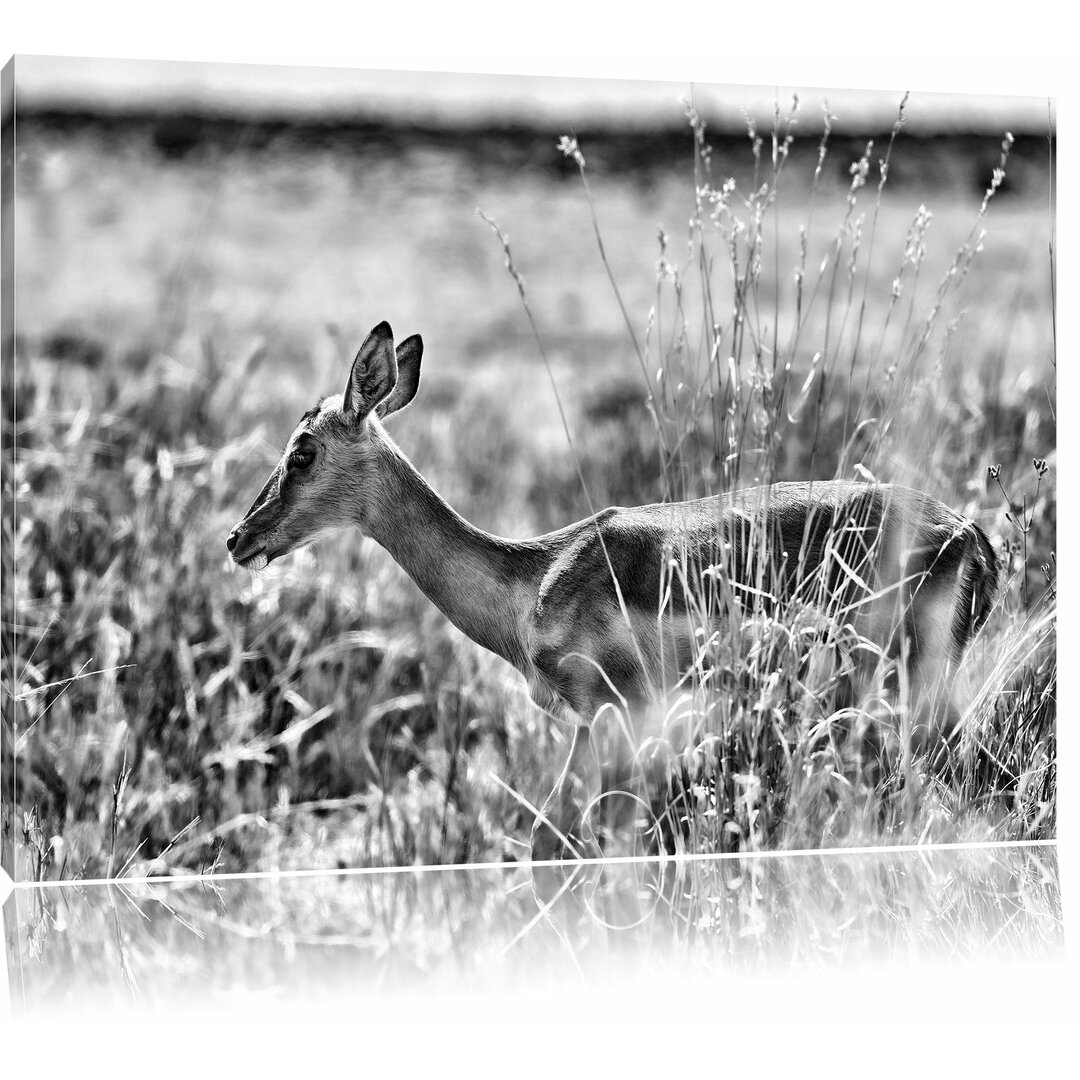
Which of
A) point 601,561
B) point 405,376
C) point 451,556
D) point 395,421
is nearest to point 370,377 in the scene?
point 405,376

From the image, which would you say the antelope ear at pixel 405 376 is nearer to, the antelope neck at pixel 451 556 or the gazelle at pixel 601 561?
the gazelle at pixel 601 561

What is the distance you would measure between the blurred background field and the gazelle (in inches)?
7.7

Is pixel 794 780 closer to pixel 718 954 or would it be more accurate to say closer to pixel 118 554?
pixel 718 954

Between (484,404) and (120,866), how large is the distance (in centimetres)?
191

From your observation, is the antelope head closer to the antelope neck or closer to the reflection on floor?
the antelope neck

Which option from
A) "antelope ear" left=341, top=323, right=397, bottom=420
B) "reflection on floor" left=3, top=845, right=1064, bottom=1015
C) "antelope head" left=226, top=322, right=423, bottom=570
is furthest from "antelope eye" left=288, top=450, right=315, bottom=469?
"reflection on floor" left=3, top=845, right=1064, bottom=1015

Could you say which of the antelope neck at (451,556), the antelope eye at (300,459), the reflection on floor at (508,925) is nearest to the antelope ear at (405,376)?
the antelope neck at (451,556)

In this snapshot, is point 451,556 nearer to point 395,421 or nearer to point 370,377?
point 395,421

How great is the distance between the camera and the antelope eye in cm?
550

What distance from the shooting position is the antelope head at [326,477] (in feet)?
18.0

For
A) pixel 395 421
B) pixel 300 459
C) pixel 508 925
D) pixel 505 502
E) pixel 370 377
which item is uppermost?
pixel 370 377

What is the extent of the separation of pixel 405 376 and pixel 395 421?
0.20 m

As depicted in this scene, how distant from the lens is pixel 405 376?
5.59 meters

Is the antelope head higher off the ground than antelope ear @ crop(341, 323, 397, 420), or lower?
lower
